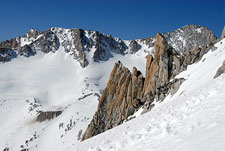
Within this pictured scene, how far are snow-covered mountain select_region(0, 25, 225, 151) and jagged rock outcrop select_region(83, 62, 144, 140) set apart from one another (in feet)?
16.9

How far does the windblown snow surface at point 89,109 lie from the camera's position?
300 inches

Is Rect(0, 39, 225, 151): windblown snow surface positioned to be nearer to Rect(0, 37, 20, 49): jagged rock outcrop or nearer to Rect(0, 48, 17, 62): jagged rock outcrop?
Rect(0, 48, 17, 62): jagged rock outcrop

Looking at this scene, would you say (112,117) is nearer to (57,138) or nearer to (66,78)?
(57,138)

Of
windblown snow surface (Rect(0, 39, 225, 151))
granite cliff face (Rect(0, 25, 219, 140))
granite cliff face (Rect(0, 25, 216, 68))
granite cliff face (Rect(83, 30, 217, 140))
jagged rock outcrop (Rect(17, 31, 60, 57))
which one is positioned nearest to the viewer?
windblown snow surface (Rect(0, 39, 225, 151))

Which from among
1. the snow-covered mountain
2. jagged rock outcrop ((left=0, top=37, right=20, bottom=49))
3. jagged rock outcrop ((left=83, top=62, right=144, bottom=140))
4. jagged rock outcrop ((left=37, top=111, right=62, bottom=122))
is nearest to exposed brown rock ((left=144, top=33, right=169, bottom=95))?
the snow-covered mountain

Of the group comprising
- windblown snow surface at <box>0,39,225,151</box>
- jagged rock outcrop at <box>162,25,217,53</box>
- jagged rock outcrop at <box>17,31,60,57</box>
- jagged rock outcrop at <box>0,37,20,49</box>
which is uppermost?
jagged rock outcrop at <box>0,37,20,49</box>

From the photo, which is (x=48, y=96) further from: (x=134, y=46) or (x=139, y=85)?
(x=134, y=46)

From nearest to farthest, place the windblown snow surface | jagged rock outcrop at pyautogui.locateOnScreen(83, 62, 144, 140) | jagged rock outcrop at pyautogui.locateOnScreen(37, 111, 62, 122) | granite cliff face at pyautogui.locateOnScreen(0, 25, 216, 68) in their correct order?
the windblown snow surface → jagged rock outcrop at pyautogui.locateOnScreen(83, 62, 144, 140) → jagged rock outcrop at pyautogui.locateOnScreen(37, 111, 62, 122) → granite cliff face at pyautogui.locateOnScreen(0, 25, 216, 68)

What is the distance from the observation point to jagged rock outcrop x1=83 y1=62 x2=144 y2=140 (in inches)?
1615

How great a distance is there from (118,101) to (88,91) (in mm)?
62339

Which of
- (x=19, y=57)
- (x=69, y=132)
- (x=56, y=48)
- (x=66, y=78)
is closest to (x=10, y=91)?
(x=66, y=78)

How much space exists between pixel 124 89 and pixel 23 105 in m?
68.5

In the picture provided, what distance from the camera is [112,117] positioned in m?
43.7

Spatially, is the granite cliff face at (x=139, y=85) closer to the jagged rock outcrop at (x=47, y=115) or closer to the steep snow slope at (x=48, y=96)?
the steep snow slope at (x=48, y=96)
